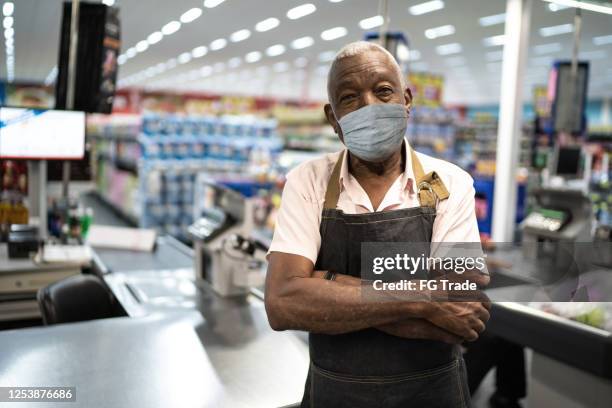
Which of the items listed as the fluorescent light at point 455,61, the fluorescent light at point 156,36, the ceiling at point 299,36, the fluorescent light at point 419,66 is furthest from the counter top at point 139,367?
the fluorescent light at point 419,66

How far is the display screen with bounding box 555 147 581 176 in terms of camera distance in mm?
7773

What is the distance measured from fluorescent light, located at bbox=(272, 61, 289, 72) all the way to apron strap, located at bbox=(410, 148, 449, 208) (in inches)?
553

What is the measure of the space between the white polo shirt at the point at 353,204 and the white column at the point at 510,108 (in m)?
3.48

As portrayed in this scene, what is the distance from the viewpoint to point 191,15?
3133 millimetres

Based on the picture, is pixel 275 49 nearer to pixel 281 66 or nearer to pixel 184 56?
pixel 184 56

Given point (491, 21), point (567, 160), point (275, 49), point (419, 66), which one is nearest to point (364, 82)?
point (567, 160)

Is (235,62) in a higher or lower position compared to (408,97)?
higher

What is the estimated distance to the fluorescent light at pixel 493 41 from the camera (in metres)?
11.4

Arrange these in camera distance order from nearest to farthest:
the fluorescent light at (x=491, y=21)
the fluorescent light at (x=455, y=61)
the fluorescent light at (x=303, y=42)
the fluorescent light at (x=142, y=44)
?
the fluorescent light at (x=142, y=44), the fluorescent light at (x=303, y=42), the fluorescent light at (x=491, y=21), the fluorescent light at (x=455, y=61)

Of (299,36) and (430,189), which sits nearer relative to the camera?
(430,189)

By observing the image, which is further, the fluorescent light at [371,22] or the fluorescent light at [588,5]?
the fluorescent light at [371,22]

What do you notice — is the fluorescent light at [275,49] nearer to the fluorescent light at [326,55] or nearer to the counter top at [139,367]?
the fluorescent light at [326,55]

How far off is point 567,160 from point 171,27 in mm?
6340

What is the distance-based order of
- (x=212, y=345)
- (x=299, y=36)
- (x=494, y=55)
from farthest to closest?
1. (x=494, y=55)
2. (x=299, y=36)
3. (x=212, y=345)
